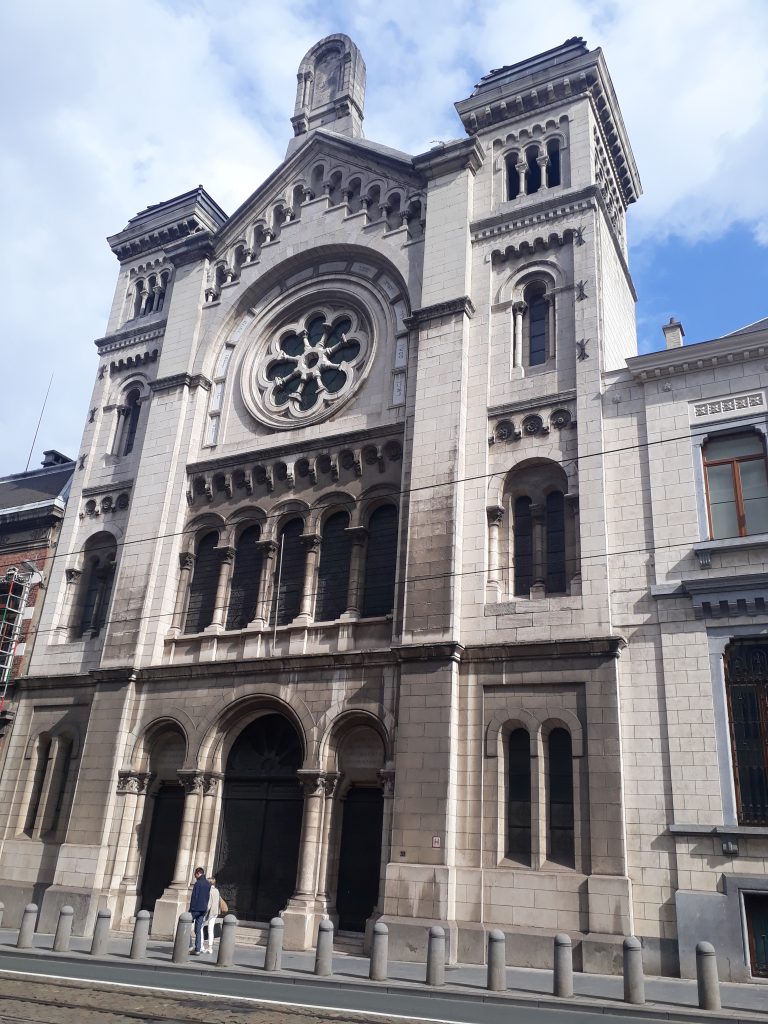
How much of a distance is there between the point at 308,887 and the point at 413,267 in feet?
58.5

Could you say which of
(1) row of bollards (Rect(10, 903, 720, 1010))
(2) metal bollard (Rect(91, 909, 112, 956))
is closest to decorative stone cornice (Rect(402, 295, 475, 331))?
(1) row of bollards (Rect(10, 903, 720, 1010))

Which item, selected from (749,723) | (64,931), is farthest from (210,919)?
(749,723)

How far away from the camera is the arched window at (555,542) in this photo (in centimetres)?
2116

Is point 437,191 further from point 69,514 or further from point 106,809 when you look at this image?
point 106,809

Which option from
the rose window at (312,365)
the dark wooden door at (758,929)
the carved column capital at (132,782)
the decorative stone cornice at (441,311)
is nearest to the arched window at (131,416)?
the rose window at (312,365)

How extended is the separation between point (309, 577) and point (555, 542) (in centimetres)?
702

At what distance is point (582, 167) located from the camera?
82.9 feet

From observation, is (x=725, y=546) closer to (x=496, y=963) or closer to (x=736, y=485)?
(x=736, y=485)

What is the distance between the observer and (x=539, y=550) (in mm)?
21531

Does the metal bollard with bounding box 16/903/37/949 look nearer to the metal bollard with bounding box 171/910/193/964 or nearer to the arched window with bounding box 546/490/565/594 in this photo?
the metal bollard with bounding box 171/910/193/964

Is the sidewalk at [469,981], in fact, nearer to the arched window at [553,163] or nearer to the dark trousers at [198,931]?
the dark trousers at [198,931]

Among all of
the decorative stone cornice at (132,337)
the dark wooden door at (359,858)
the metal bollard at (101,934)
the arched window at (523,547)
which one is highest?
the decorative stone cornice at (132,337)

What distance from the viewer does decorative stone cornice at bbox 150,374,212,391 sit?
95.7ft

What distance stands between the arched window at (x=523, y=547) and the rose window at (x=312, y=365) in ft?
22.8
